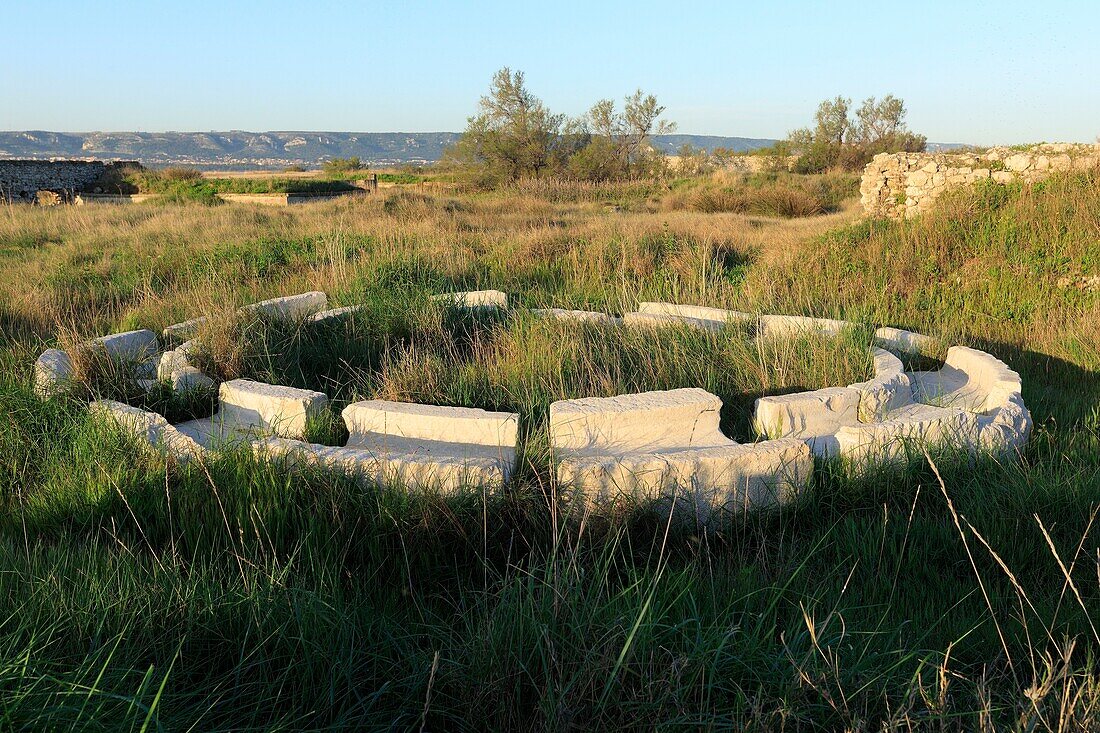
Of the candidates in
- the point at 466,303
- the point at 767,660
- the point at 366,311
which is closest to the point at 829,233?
the point at 466,303

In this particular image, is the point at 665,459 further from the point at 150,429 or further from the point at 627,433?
the point at 150,429

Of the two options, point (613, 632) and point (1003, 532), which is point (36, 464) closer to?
point (613, 632)

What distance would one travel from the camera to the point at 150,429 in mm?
4109

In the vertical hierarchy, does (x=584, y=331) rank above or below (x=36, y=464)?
above

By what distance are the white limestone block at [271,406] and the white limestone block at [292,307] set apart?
4.10 ft

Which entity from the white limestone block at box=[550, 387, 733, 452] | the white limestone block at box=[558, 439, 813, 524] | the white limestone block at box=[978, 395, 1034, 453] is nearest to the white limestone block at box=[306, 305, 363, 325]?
Answer: the white limestone block at box=[550, 387, 733, 452]

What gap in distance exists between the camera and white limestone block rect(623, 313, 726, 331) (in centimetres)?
577

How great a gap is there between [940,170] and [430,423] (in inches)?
490

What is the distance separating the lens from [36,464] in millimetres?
4016

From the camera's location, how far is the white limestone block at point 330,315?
602 centimetres

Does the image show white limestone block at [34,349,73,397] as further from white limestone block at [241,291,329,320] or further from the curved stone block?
the curved stone block

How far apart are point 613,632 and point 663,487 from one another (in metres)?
1.33

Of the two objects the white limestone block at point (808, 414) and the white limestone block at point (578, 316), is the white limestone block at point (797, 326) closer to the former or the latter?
the white limestone block at point (808, 414)

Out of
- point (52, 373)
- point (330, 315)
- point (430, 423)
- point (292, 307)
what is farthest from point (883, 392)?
point (52, 373)
